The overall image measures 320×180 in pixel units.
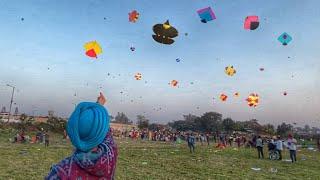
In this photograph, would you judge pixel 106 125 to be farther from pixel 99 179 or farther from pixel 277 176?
pixel 277 176

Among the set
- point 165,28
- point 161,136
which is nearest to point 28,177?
point 165,28

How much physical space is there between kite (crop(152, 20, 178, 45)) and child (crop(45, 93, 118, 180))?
17.3m

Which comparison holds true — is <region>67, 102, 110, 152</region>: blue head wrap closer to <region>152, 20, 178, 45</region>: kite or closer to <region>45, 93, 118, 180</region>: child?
<region>45, 93, 118, 180</region>: child

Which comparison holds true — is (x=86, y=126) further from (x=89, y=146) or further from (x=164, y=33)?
(x=164, y=33)

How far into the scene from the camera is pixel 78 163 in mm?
2656

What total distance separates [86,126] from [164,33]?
17802 mm

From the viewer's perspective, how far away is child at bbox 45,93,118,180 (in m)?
2.46

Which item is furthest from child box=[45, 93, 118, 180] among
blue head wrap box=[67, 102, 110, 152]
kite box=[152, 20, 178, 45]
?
kite box=[152, 20, 178, 45]

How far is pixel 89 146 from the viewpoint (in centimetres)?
251

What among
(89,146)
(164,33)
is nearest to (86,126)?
(89,146)

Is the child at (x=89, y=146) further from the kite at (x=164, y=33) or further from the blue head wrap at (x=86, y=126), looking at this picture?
the kite at (x=164, y=33)

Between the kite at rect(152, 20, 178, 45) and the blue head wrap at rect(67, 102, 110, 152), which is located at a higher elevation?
the kite at rect(152, 20, 178, 45)

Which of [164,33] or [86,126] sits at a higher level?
[164,33]

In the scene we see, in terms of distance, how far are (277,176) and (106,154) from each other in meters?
15.7
